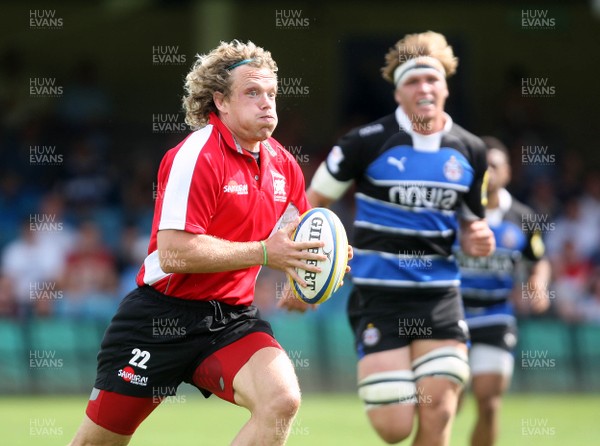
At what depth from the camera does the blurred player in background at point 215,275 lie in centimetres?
541

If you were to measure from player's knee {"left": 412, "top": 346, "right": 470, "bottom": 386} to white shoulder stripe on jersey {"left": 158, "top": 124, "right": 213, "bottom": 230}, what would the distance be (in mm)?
1961

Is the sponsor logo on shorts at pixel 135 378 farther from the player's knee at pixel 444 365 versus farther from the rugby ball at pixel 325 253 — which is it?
the player's knee at pixel 444 365

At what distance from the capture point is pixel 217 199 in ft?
18.3

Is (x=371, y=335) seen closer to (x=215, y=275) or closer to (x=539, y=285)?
(x=215, y=275)

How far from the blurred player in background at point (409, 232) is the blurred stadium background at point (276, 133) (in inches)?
182

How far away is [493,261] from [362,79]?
969cm

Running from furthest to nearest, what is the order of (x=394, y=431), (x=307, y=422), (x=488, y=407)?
(x=307, y=422) < (x=488, y=407) < (x=394, y=431)

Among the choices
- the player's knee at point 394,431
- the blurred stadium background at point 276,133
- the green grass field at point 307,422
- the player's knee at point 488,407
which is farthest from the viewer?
the blurred stadium background at point 276,133

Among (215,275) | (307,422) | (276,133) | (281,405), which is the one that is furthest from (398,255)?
(276,133)

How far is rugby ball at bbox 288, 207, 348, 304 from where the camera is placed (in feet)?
18.5

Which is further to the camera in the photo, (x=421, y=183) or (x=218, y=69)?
(x=421, y=183)

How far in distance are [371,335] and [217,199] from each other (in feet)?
5.53

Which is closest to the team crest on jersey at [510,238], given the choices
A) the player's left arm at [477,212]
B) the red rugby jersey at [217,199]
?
the player's left arm at [477,212]

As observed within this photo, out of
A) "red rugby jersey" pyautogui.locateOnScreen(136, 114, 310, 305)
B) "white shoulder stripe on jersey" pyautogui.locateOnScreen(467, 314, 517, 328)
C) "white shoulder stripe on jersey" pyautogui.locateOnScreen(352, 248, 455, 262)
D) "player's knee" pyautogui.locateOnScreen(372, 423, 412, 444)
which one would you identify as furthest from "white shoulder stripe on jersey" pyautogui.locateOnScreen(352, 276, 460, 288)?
"white shoulder stripe on jersey" pyautogui.locateOnScreen(467, 314, 517, 328)
